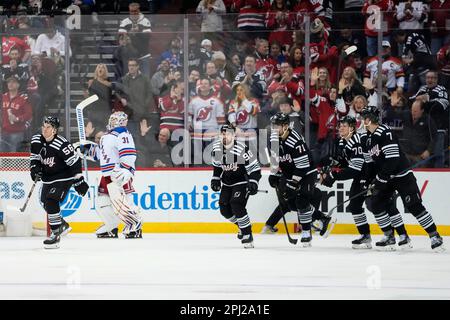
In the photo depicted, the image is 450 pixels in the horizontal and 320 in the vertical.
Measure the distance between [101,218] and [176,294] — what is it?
18.8 feet

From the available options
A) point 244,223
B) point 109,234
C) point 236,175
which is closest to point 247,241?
point 244,223

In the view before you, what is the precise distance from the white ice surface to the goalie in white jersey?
29cm

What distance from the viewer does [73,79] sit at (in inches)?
601

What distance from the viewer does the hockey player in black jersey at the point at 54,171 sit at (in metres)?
13.0

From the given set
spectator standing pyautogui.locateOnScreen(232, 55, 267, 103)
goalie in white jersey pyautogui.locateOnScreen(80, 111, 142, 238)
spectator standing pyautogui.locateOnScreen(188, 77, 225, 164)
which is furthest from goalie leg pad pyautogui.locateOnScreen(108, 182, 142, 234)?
spectator standing pyautogui.locateOnScreen(232, 55, 267, 103)

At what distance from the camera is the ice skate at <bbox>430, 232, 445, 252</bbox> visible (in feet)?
41.4

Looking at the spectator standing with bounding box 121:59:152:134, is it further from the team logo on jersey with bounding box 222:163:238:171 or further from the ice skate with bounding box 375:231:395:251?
the ice skate with bounding box 375:231:395:251

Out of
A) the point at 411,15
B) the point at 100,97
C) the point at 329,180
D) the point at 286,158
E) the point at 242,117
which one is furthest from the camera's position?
the point at 411,15

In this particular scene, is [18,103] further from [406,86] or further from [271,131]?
[406,86]

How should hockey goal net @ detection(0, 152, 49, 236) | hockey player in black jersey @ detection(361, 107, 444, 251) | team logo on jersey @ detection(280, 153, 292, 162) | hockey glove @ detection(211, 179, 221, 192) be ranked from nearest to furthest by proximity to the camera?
hockey player in black jersey @ detection(361, 107, 444, 251)
hockey glove @ detection(211, 179, 221, 192)
team logo on jersey @ detection(280, 153, 292, 162)
hockey goal net @ detection(0, 152, 49, 236)

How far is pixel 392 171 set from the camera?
12500 mm

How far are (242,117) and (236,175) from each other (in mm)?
2230

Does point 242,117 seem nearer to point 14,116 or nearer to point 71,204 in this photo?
point 71,204

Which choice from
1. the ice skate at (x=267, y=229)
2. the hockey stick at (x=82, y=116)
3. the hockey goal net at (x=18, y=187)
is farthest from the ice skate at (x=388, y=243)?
the hockey goal net at (x=18, y=187)
